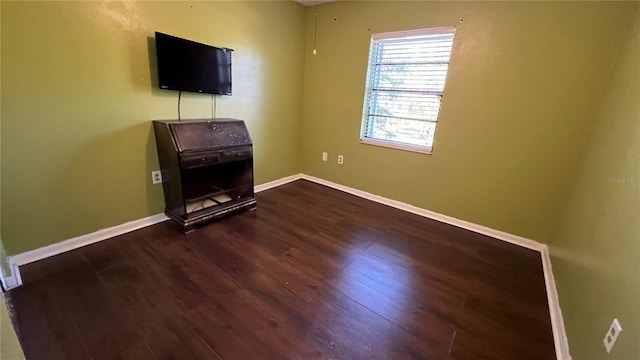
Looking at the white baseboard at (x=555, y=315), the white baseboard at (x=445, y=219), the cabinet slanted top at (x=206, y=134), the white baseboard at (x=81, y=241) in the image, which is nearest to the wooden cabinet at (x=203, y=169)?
the cabinet slanted top at (x=206, y=134)

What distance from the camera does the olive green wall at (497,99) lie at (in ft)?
6.46

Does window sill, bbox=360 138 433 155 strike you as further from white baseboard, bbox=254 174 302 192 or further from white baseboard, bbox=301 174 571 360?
white baseboard, bbox=254 174 302 192

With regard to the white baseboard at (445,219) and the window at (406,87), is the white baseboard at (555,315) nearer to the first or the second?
the white baseboard at (445,219)

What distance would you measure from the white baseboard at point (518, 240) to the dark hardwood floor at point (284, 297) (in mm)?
44

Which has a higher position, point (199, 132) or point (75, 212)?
point (199, 132)

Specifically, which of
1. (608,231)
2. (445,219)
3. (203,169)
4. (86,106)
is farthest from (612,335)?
(86,106)

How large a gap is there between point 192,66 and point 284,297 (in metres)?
2.00

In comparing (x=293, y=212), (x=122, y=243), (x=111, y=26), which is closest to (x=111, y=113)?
(x=111, y=26)

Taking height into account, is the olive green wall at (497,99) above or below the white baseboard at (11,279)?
above

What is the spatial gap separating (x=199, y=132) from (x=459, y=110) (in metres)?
2.36

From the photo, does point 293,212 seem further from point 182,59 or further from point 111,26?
point 111,26

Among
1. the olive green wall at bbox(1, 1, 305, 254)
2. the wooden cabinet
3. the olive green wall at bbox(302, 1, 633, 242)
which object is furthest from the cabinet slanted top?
the olive green wall at bbox(302, 1, 633, 242)

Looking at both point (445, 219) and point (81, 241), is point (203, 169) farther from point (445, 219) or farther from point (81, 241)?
point (445, 219)

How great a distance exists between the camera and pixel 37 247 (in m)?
1.83
